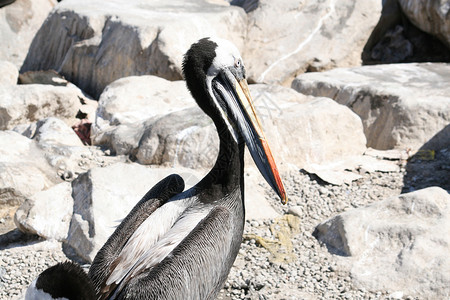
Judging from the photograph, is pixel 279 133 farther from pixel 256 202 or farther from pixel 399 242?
pixel 399 242

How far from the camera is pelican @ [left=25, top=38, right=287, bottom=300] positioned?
302cm

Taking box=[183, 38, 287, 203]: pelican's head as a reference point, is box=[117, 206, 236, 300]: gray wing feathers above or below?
below

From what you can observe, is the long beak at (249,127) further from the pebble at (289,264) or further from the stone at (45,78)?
the stone at (45,78)

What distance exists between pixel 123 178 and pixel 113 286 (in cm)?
203

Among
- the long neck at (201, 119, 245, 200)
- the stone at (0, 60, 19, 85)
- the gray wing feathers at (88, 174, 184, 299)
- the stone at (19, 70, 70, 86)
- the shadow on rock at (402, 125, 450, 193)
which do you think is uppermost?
the long neck at (201, 119, 245, 200)

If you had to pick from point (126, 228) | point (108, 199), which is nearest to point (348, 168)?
point (108, 199)

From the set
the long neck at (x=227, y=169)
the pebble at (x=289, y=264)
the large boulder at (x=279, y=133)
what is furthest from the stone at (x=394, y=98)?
the long neck at (x=227, y=169)

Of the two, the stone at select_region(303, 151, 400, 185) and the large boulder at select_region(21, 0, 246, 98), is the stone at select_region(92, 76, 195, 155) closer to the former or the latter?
the large boulder at select_region(21, 0, 246, 98)

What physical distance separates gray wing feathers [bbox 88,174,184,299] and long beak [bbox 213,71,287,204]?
1.55 feet

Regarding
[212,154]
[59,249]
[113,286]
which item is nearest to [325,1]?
[212,154]

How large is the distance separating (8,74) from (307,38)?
4.13 meters

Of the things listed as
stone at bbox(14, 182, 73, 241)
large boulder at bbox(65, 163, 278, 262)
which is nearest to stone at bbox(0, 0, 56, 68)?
stone at bbox(14, 182, 73, 241)

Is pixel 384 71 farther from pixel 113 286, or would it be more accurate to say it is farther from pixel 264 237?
pixel 113 286

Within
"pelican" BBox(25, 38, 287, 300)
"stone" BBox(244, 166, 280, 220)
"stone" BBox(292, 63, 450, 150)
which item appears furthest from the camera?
"stone" BBox(292, 63, 450, 150)
